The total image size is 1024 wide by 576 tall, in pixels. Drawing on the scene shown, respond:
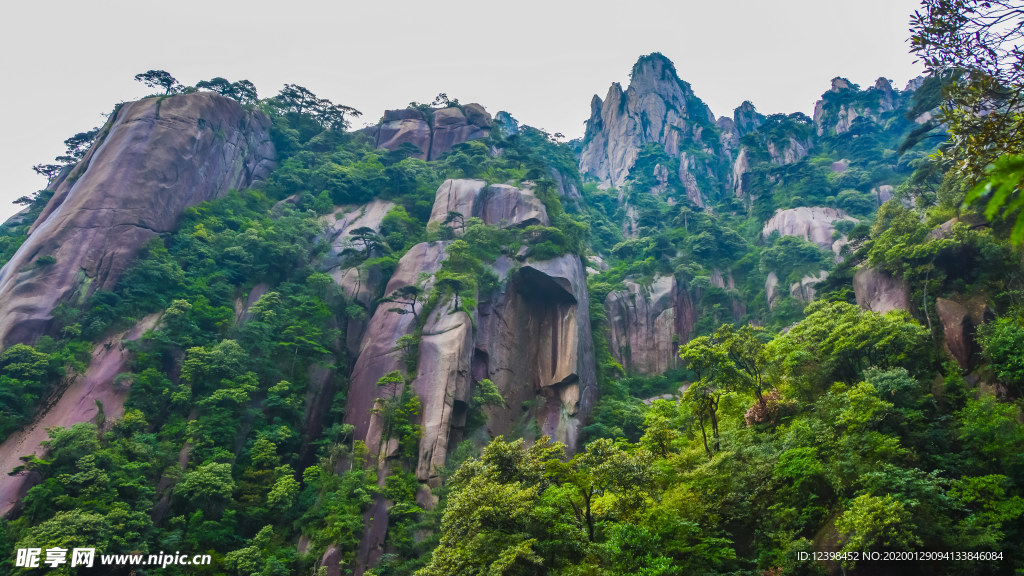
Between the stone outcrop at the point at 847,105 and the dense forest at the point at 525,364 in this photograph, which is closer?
the dense forest at the point at 525,364

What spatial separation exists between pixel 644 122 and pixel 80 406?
7203 centimetres

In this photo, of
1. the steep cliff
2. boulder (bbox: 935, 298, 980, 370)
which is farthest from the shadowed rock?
boulder (bbox: 935, 298, 980, 370)

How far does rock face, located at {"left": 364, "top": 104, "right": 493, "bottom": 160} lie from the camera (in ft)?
169

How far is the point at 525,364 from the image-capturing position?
32.7 m

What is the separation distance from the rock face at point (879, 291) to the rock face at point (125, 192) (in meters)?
34.7

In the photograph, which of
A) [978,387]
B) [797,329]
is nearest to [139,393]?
[797,329]

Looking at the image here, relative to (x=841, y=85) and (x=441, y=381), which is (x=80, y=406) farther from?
(x=841, y=85)

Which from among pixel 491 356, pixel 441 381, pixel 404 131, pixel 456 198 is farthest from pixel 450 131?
pixel 441 381

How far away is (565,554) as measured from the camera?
12.2 meters

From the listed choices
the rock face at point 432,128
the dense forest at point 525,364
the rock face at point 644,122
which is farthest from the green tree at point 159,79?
the rock face at point 644,122

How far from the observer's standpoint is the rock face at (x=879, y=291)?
20.6 m

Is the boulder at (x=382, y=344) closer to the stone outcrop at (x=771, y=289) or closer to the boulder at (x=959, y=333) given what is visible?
the boulder at (x=959, y=333)

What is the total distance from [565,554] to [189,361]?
19575 mm

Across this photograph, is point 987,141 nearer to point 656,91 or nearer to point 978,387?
point 978,387
